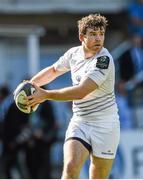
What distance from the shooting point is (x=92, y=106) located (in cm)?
962

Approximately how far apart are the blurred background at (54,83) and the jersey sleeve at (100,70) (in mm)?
6359

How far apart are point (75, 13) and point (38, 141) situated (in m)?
5.42

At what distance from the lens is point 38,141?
52.6ft

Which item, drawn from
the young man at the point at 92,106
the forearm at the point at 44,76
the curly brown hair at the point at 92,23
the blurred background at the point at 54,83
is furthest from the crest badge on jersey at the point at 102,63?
the blurred background at the point at 54,83

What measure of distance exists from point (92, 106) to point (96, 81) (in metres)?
0.37

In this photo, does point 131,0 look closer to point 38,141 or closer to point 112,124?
point 38,141

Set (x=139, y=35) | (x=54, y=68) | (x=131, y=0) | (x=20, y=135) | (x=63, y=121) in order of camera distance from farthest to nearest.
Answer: (x=131, y=0) → (x=139, y=35) → (x=63, y=121) → (x=20, y=135) → (x=54, y=68)

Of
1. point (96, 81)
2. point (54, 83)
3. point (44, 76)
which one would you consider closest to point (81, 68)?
point (96, 81)

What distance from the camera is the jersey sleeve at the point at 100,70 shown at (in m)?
9.35

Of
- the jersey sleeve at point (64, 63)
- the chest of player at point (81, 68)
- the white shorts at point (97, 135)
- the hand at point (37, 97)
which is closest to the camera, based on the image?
the hand at point (37, 97)

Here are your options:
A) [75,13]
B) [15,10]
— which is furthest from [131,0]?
[15,10]

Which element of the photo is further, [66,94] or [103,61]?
[103,61]

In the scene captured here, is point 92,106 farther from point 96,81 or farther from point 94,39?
point 94,39

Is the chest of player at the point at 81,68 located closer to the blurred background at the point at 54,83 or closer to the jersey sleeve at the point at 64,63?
the jersey sleeve at the point at 64,63
